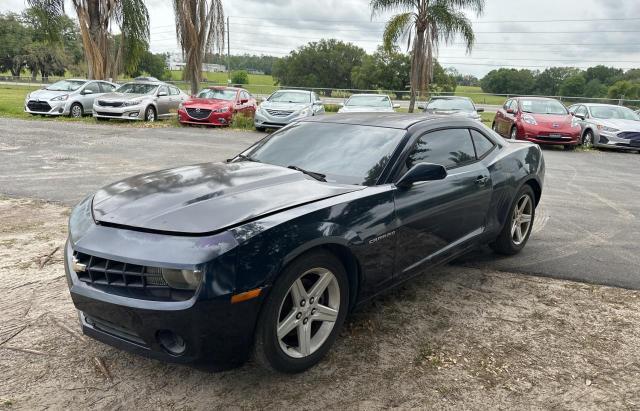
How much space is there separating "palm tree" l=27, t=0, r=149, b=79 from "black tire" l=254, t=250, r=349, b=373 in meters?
25.0

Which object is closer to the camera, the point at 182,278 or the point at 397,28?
the point at 182,278

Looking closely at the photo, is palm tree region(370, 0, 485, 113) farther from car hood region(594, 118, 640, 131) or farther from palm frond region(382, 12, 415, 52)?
car hood region(594, 118, 640, 131)

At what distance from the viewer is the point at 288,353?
9.37ft

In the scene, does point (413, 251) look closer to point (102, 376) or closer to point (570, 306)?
point (570, 306)

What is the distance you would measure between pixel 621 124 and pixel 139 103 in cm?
1518

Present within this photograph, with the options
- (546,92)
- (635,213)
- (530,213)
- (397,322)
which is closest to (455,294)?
(397,322)

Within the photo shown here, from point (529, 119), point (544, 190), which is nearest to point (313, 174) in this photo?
point (544, 190)

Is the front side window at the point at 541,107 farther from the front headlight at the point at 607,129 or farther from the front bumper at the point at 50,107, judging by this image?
the front bumper at the point at 50,107

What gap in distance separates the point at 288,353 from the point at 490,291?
2.13 metres

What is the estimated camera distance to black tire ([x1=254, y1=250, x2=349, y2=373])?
265 cm

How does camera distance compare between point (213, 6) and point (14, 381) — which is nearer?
point (14, 381)

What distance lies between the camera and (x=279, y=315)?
9.08ft

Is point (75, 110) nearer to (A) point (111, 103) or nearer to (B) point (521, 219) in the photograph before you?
(A) point (111, 103)

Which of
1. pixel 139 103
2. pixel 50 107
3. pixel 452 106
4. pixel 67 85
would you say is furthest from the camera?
pixel 67 85
